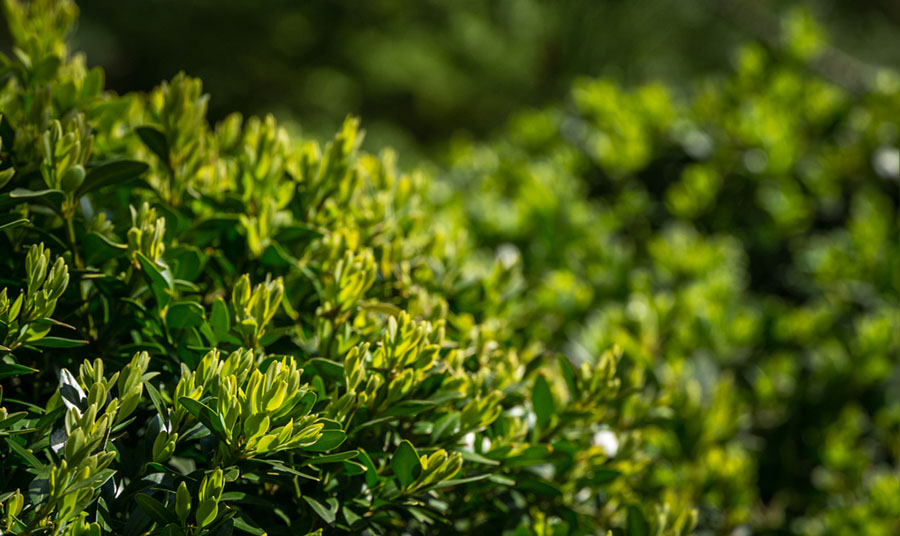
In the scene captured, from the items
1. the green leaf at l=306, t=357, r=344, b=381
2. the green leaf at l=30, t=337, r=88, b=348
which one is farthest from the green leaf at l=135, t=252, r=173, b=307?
the green leaf at l=306, t=357, r=344, b=381

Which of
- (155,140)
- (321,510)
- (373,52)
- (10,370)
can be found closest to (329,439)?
(321,510)

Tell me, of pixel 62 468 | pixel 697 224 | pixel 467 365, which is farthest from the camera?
pixel 697 224

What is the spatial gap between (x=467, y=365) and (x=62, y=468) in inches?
30.1

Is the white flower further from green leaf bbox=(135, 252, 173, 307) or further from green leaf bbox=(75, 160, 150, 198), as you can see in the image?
Result: green leaf bbox=(75, 160, 150, 198)

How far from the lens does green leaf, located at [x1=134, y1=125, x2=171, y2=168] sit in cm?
147

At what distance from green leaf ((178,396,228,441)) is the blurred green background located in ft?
21.1

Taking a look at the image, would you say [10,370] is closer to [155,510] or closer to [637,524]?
[155,510]

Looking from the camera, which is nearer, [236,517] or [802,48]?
[236,517]

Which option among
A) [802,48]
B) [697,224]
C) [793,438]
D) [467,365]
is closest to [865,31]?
[802,48]

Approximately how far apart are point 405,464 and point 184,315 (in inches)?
17.1

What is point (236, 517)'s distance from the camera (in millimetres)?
1118

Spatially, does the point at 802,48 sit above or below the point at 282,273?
above

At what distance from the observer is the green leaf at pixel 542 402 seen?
148 cm

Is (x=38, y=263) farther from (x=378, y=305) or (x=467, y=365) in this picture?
(x=467, y=365)
